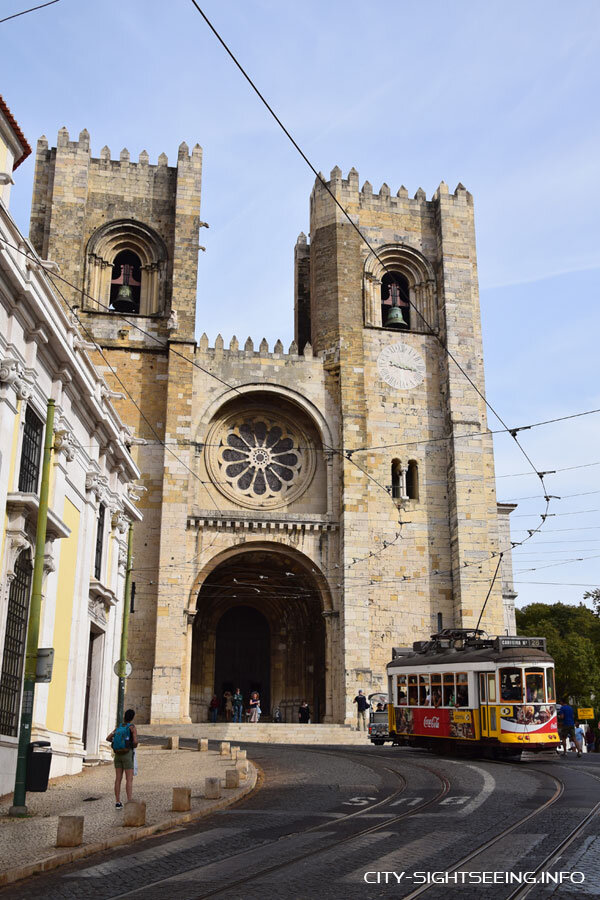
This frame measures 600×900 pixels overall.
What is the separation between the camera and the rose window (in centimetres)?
3284

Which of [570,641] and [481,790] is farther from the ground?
[570,641]

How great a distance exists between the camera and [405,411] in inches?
1323

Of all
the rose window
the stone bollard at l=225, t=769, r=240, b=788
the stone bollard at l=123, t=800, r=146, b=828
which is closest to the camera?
the stone bollard at l=123, t=800, r=146, b=828

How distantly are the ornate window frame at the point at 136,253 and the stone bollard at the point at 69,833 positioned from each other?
85.8 feet

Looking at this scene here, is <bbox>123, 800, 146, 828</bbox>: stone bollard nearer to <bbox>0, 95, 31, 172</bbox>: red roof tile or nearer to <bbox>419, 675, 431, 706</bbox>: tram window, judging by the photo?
<bbox>0, 95, 31, 172</bbox>: red roof tile

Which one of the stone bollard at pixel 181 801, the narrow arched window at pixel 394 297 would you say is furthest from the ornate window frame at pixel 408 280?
the stone bollard at pixel 181 801

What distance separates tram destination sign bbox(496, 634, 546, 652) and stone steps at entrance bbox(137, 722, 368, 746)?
8.26 m

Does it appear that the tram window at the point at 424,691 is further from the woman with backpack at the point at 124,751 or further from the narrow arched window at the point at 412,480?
the narrow arched window at the point at 412,480

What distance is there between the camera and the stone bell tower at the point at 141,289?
99.4 ft

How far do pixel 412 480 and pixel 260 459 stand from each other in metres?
5.36

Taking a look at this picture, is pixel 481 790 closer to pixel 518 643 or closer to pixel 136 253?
pixel 518 643

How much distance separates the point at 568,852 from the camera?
814 cm


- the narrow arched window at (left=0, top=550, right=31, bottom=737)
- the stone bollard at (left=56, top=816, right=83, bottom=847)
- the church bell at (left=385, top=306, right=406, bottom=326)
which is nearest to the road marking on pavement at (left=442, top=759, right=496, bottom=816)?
the stone bollard at (left=56, top=816, right=83, bottom=847)

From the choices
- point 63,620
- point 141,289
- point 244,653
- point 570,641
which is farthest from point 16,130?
point 570,641
